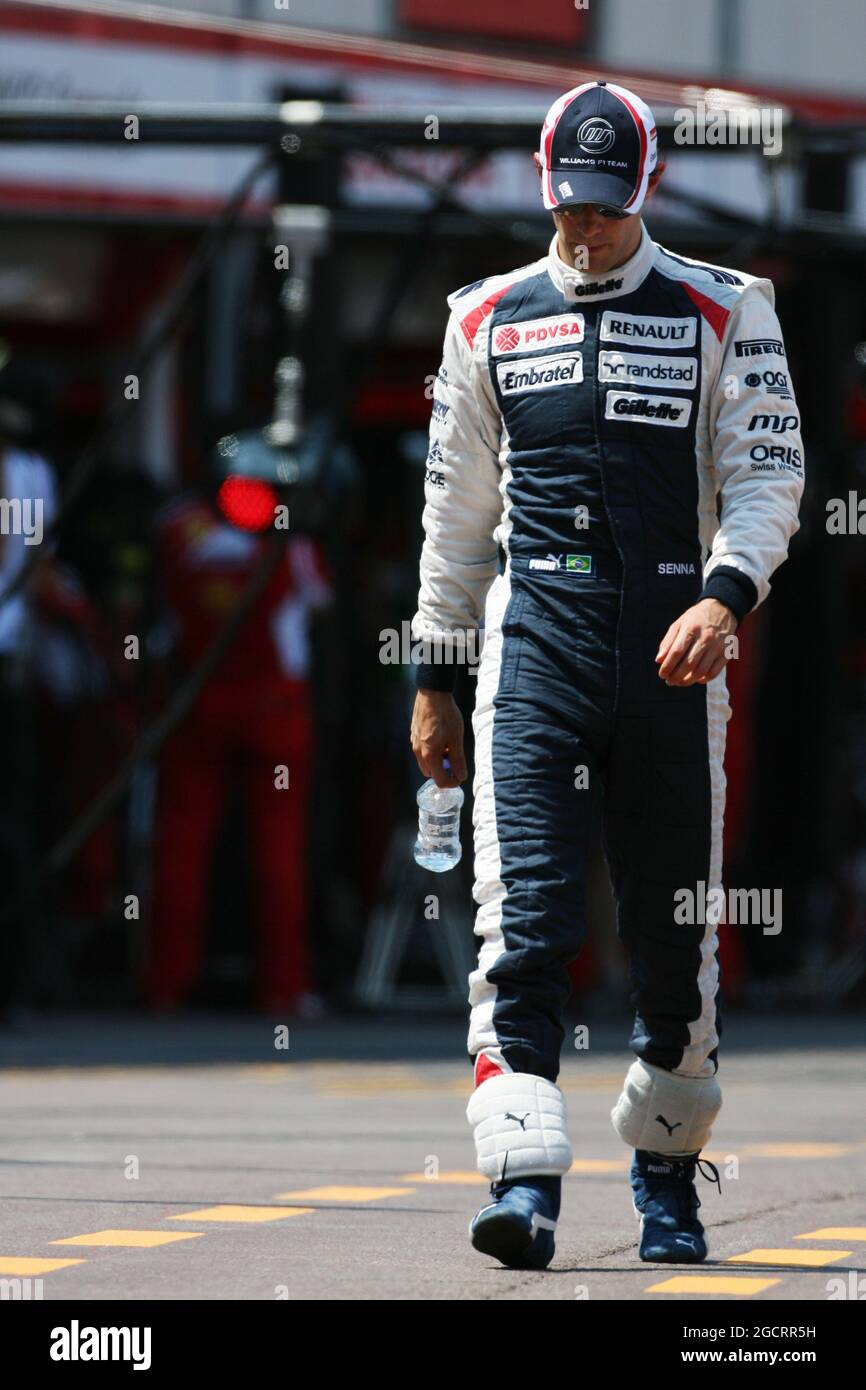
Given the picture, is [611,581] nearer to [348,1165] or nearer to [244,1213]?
[244,1213]

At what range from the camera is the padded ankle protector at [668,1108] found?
556cm

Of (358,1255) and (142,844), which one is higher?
(142,844)

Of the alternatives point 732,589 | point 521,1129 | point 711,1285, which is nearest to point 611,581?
point 732,589

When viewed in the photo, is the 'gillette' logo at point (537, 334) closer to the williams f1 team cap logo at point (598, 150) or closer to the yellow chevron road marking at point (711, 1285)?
the williams f1 team cap logo at point (598, 150)

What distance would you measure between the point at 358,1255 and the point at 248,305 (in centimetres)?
866

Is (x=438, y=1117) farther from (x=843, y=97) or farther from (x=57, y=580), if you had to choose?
(x=843, y=97)

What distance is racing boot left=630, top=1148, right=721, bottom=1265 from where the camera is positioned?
213 inches

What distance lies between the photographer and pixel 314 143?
10.1m

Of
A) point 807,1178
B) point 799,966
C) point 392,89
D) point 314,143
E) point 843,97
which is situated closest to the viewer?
point 807,1178

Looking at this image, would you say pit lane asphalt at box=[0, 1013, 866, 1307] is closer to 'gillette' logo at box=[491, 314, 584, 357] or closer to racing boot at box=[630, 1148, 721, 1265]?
racing boot at box=[630, 1148, 721, 1265]

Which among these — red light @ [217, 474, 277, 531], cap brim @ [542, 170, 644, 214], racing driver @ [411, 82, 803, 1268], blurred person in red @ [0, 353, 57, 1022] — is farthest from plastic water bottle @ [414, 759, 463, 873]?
red light @ [217, 474, 277, 531]

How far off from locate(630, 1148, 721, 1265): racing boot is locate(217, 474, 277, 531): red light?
6.23 metres
